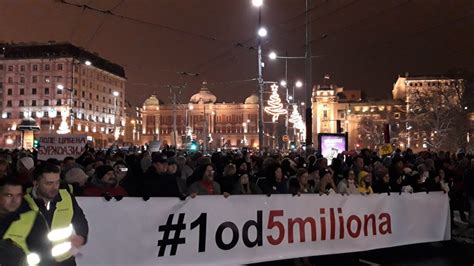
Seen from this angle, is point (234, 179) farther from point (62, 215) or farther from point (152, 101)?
point (152, 101)

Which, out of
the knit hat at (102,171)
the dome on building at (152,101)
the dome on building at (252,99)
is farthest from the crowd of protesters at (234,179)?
the dome on building at (152,101)

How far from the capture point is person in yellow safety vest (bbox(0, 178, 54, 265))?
3816 mm

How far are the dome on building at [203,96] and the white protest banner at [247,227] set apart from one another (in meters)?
142

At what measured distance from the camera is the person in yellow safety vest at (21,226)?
12.5ft

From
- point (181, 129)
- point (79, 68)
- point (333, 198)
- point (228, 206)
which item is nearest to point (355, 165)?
point (333, 198)

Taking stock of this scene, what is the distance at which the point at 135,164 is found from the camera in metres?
10.2

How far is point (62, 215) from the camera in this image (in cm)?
452

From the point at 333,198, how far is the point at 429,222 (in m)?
2.43

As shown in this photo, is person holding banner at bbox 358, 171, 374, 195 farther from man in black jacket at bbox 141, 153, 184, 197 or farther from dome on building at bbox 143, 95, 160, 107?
dome on building at bbox 143, 95, 160, 107

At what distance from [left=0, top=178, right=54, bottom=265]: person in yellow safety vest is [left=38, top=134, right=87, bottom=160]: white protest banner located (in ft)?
38.1

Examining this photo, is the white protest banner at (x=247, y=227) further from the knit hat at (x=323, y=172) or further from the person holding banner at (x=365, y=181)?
the knit hat at (x=323, y=172)

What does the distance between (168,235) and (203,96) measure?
479ft

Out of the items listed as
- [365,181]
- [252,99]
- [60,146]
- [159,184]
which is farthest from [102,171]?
[252,99]

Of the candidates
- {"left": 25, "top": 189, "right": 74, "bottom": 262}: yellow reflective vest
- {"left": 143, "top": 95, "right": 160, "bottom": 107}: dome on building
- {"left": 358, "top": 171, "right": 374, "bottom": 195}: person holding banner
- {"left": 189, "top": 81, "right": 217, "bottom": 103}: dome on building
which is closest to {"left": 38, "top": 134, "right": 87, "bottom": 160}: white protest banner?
{"left": 358, "top": 171, "right": 374, "bottom": 195}: person holding banner
